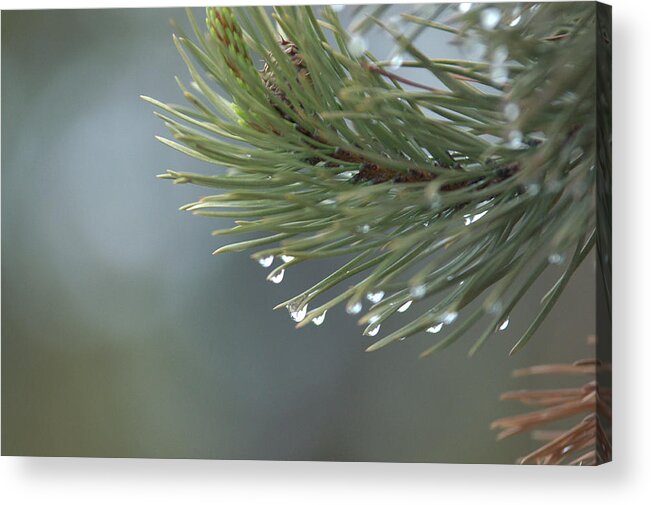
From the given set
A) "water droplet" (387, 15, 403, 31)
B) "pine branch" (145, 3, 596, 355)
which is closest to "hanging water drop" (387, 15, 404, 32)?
"water droplet" (387, 15, 403, 31)

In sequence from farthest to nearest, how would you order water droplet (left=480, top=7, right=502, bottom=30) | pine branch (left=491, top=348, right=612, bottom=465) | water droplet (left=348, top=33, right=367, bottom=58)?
pine branch (left=491, top=348, right=612, bottom=465) → water droplet (left=348, top=33, right=367, bottom=58) → water droplet (left=480, top=7, right=502, bottom=30)

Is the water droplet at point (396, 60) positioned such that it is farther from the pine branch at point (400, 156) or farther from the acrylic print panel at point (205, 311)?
the pine branch at point (400, 156)

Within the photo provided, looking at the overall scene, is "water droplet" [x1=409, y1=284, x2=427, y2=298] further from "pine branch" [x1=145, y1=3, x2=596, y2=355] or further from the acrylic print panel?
the acrylic print panel

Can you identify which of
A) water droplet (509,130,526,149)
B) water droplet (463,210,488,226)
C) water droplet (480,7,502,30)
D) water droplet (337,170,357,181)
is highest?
water droplet (480,7,502,30)

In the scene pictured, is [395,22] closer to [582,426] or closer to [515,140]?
[515,140]

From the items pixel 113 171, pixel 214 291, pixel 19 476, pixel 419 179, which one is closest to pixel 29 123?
pixel 113 171
